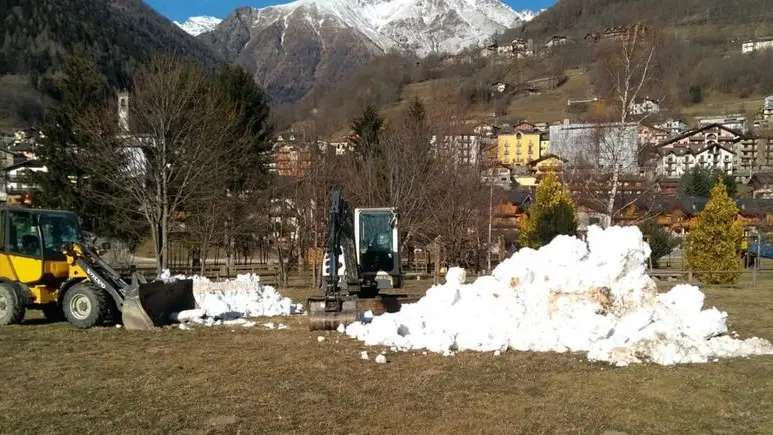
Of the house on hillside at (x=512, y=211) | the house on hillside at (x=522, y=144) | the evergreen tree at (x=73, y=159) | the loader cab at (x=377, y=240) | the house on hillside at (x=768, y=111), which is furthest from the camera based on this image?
the house on hillside at (x=768, y=111)

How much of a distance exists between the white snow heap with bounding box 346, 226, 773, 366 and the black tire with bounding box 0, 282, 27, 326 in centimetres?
698

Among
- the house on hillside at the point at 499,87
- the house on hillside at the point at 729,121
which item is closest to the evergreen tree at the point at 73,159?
the house on hillside at the point at 729,121

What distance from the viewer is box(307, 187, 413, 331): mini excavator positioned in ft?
43.4

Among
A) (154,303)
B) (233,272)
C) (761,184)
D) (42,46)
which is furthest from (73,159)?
(42,46)

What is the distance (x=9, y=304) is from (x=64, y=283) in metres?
1.15

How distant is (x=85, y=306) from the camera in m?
13.4

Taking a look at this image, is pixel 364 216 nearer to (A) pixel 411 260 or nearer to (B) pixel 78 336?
(B) pixel 78 336

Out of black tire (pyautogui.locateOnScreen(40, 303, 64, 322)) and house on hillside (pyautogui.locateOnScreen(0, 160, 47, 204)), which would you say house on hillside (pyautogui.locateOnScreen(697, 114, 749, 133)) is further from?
black tire (pyautogui.locateOnScreen(40, 303, 64, 322))

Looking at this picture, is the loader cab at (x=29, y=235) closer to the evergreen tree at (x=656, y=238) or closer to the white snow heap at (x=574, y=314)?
the white snow heap at (x=574, y=314)

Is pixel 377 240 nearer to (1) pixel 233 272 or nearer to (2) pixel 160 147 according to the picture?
(2) pixel 160 147

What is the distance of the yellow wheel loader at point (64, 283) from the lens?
43.6 feet

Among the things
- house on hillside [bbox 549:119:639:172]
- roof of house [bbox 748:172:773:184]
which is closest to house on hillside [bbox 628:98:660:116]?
house on hillside [bbox 549:119:639:172]

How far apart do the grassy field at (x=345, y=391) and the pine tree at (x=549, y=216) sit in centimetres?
2261

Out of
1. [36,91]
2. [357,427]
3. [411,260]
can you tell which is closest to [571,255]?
[357,427]
